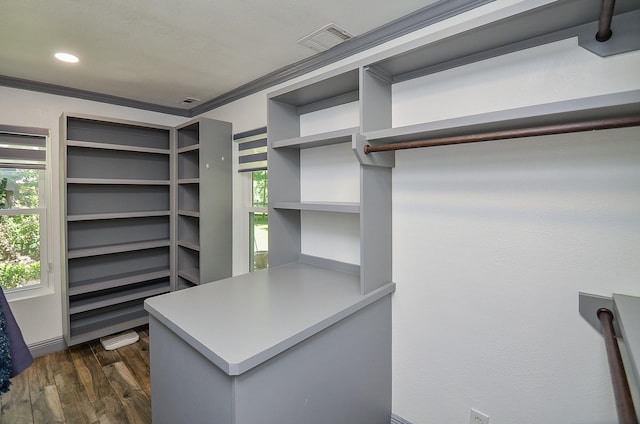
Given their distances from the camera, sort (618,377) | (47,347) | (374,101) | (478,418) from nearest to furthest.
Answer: (618,377) → (478,418) → (374,101) → (47,347)

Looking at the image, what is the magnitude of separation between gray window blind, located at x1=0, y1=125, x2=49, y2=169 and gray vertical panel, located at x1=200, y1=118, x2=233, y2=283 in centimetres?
132

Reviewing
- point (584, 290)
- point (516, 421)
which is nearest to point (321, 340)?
point (516, 421)

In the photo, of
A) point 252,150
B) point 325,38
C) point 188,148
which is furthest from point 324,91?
point 188,148

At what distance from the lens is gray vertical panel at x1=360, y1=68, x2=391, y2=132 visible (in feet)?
4.99

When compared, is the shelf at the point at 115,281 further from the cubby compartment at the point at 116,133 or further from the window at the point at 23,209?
the cubby compartment at the point at 116,133

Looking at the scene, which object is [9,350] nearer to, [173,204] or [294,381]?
[294,381]

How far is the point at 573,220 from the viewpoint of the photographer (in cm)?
121

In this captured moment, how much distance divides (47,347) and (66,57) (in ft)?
7.79

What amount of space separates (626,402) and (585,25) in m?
1.26

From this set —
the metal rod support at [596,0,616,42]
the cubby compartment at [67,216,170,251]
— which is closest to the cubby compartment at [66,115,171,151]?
the cubby compartment at [67,216,170,251]

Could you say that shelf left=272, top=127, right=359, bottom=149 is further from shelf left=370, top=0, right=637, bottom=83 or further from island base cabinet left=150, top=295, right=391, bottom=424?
island base cabinet left=150, top=295, right=391, bottom=424

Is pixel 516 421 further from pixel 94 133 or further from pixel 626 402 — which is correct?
pixel 94 133

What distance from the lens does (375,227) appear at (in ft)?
5.26

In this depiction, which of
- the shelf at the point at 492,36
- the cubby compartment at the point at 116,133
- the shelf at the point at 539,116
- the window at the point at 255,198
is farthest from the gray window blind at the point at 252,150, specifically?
the shelf at the point at 539,116
